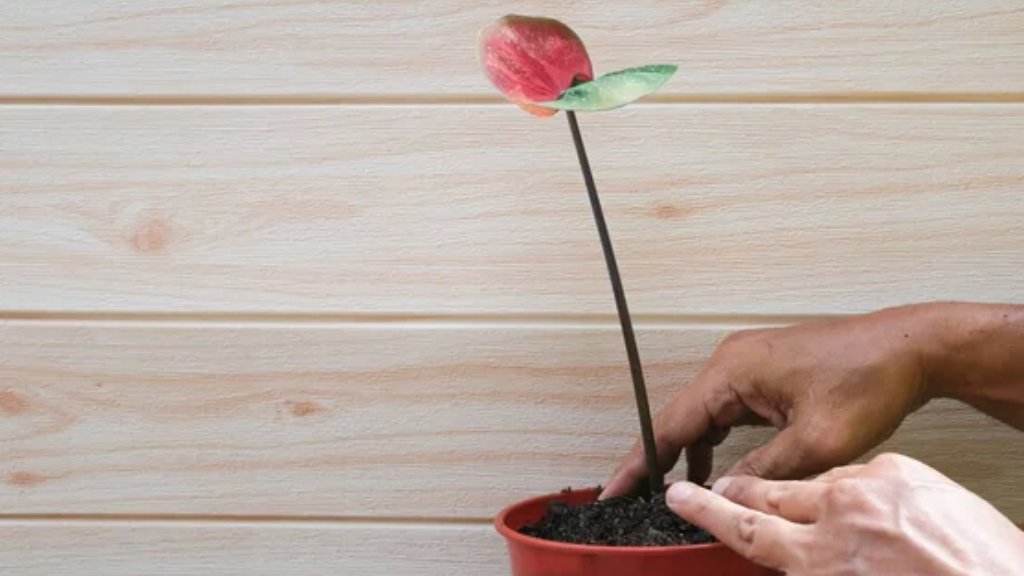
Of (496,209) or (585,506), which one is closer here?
(585,506)

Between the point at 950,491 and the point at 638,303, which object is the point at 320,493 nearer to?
the point at 638,303

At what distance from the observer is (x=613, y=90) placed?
74 centimetres

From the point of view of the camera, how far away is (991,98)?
→ 0.97 m

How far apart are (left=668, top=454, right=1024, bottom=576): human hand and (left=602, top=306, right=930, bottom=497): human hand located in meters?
0.10

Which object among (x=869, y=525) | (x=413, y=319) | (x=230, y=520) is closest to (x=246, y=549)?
(x=230, y=520)

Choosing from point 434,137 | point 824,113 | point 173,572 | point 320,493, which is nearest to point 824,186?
point 824,113

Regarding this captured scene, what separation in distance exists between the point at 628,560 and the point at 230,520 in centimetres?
42

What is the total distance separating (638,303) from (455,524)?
231mm

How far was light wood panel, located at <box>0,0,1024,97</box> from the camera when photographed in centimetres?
97

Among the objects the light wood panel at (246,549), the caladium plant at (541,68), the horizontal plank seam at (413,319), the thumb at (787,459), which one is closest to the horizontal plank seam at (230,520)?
the light wood panel at (246,549)

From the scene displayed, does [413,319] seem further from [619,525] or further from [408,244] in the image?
[619,525]

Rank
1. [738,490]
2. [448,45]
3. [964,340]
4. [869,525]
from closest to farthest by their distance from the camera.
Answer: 1. [869,525]
2. [738,490]
3. [964,340]
4. [448,45]

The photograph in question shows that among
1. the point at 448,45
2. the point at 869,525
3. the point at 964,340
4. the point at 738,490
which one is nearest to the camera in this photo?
the point at 869,525

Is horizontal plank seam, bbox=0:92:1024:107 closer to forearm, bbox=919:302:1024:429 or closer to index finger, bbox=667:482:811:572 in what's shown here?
forearm, bbox=919:302:1024:429
